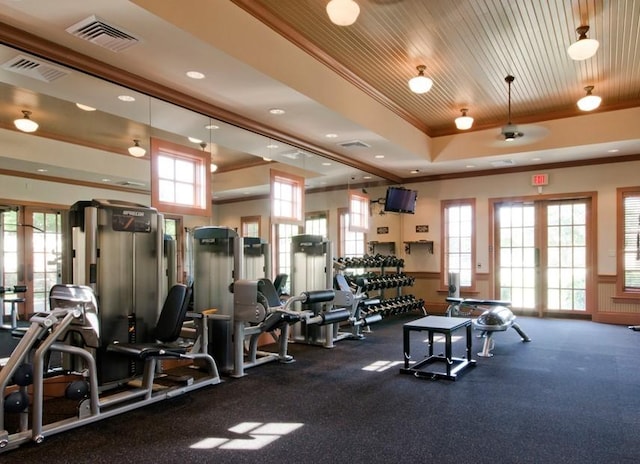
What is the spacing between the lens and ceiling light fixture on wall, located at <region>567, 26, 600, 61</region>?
4.31 meters

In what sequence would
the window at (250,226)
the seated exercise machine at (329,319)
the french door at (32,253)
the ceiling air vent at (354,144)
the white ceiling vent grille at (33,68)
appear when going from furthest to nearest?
the ceiling air vent at (354,144)
the window at (250,226)
the seated exercise machine at (329,319)
the french door at (32,253)
the white ceiling vent grille at (33,68)

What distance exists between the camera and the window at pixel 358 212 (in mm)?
8711

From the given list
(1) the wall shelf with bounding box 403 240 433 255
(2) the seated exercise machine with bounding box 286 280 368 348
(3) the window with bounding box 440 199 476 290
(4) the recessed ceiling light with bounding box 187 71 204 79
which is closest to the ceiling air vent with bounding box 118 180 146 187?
(4) the recessed ceiling light with bounding box 187 71 204 79

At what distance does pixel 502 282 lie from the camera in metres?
8.95

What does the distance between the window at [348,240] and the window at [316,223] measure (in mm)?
433

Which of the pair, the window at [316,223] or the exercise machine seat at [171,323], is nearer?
the exercise machine seat at [171,323]

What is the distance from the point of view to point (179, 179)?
195 inches

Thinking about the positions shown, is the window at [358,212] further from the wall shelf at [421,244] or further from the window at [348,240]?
the wall shelf at [421,244]

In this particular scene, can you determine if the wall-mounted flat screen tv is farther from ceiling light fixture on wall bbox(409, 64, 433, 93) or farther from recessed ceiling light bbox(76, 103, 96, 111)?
recessed ceiling light bbox(76, 103, 96, 111)

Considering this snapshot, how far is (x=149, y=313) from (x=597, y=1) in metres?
5.43

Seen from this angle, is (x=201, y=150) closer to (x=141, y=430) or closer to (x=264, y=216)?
(x=264, y=216)

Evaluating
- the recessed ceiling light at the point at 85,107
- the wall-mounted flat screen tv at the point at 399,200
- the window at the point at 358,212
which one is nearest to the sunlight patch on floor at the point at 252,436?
the recessed ceiling light at the point at 85,107

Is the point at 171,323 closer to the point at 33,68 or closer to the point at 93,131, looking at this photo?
the point at 93,131

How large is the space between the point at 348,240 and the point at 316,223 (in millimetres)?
1216
